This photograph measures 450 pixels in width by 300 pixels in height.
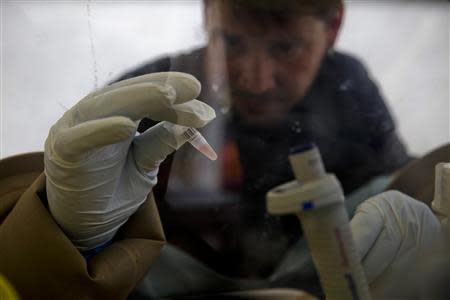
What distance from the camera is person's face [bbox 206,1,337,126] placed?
3.97ft

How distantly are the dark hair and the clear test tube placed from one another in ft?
2.05

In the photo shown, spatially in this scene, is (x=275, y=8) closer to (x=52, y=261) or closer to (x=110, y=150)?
(x=110, y=150)

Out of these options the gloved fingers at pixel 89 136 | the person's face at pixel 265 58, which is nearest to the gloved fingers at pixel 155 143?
the gloved fingers at pixel 89 136

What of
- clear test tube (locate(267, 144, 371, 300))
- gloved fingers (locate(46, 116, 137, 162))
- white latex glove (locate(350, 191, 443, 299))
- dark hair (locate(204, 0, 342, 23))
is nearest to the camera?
clear test tube (locate(267, 144, 371, 300))

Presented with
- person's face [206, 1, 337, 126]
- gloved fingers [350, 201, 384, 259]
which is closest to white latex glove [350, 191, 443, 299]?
gloved fingers [350, 201, 384, 259]

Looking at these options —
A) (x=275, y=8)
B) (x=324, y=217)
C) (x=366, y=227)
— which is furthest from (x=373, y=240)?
(x=275, y=8)

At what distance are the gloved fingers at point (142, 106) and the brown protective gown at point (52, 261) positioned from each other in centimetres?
16

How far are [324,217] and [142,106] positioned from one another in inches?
11.7

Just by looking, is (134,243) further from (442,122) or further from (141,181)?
(442,122)

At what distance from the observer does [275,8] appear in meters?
1.20

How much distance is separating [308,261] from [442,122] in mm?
461

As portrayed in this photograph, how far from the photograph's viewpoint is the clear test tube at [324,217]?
613 mm

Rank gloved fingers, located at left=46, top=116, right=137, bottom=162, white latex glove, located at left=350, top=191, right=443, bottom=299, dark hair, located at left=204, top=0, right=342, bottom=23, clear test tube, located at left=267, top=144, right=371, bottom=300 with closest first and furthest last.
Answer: clear test tube, located at left=267, top=144, right=371, bottom=300 < gloved fingers, located at left=46, top=116, right=137, bottom=162 < white latex glove, located at left=350, top=191, right=443, bottom=299 < dark hair, located at left=204, top=0, right=342, bottom=23

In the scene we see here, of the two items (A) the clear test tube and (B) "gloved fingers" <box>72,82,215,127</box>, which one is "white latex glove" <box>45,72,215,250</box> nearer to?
(B) "gloved fingers" <box>72,82,215,127</box>
